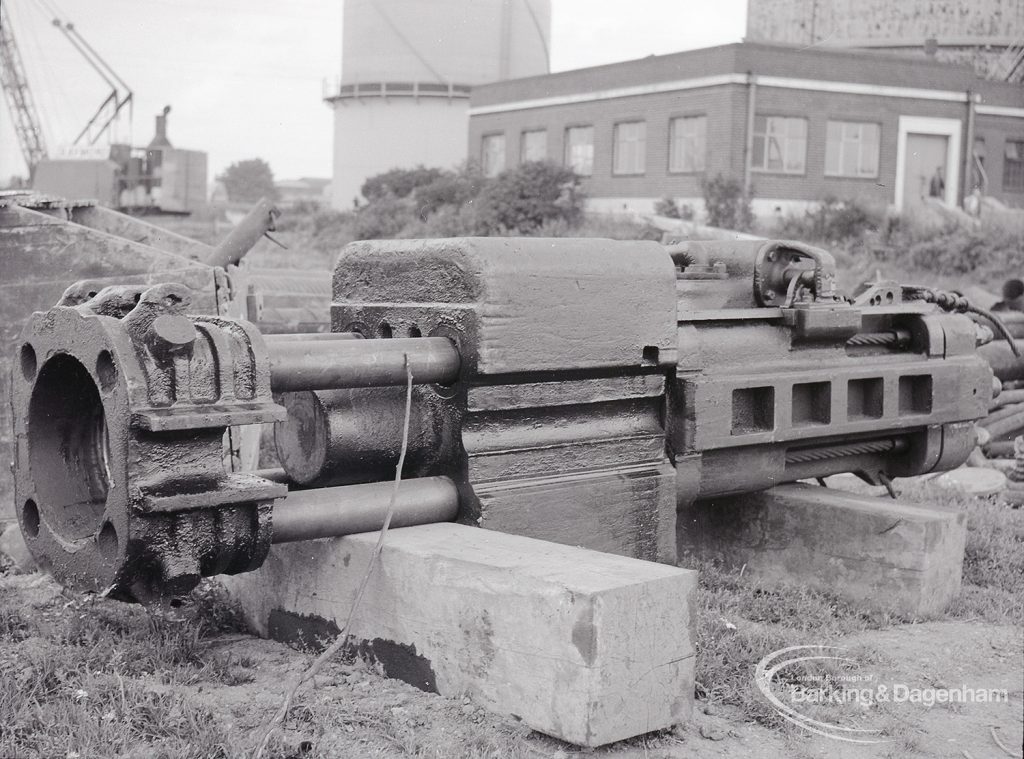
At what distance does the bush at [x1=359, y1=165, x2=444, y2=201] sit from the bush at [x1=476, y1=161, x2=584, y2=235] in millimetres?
5920

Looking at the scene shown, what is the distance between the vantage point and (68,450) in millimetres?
4203

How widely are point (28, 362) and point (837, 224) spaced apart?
957 inches

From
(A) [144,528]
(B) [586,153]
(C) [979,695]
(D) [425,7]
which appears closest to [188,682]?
(A) [144,528]

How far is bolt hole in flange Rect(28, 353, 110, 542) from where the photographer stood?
4.09 meters

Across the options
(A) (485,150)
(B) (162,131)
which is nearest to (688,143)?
(A) (485,150)

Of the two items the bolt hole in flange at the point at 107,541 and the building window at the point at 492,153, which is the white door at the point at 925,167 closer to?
the building window at the point at 492,153

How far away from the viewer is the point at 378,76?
4466cm

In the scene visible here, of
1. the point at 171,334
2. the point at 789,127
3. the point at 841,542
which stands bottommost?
the point at 841,542

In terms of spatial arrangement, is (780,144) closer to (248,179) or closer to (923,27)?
(923,27)

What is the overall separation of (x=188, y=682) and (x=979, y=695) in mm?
2540

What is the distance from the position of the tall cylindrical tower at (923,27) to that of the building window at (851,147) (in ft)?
21.2

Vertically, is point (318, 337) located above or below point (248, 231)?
below

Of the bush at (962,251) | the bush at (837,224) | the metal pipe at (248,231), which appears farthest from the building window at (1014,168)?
the metal pipe at (248,231)

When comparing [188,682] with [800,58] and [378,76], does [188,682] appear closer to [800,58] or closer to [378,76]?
[800,58]
